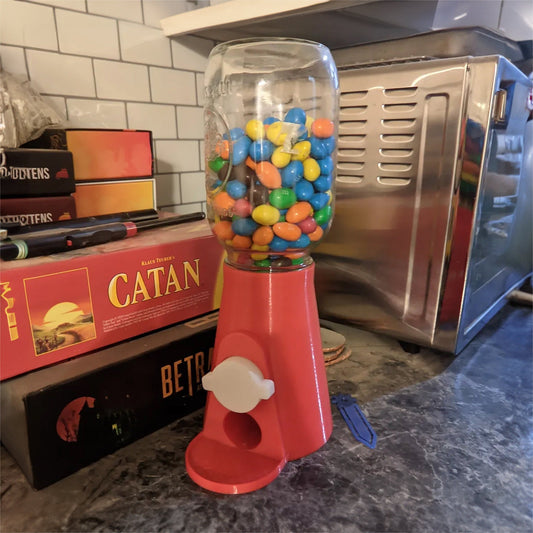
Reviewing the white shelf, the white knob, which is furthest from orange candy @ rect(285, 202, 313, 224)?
the white shelf

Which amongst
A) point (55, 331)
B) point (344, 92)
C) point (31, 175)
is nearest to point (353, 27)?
point (344, 92)

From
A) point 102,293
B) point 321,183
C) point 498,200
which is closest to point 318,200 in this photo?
point 321,183

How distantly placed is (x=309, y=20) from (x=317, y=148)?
468 millimetres

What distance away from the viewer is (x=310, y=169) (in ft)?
1.60

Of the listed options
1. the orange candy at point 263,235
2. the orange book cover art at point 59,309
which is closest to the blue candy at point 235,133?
the orange candy at point 263,235

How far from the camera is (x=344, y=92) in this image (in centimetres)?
69

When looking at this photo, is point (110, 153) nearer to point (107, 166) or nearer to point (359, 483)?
point (107, 166)

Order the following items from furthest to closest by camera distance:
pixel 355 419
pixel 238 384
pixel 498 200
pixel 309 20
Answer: pixel 309 20, pixel 498 200, pixel 355 419, pixel 238 384

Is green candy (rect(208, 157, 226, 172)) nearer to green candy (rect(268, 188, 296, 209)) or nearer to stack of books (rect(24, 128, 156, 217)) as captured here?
green candy (rect(268, 188, 296, 209))

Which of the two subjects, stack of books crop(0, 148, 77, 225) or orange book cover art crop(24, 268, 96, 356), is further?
stack of books crop(0, 148, 77, 225)

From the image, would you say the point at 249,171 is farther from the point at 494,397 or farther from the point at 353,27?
the point at 353,27

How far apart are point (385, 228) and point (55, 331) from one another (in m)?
0.48

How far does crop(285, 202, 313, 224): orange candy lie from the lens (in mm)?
490

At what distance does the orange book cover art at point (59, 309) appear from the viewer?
46 centimetres
